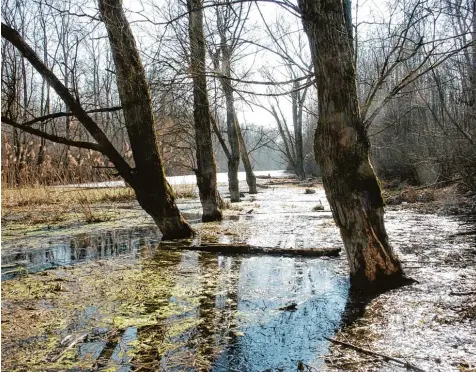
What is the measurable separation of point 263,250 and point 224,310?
5.90 ft

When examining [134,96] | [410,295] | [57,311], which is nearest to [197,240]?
[134,96]

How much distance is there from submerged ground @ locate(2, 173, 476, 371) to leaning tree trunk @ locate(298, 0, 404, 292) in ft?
0.98

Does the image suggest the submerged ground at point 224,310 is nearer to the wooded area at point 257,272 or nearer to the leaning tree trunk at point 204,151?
the wooded area at point 257,272

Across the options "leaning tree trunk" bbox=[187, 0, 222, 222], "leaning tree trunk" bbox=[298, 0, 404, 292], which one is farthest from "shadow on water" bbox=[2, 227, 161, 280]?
"leaning tree trunk" bbox=[298, 0, 404, 292]

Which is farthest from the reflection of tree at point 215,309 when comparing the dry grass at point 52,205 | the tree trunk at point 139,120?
the dry grass at point 52,205

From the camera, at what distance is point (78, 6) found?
4.11 m

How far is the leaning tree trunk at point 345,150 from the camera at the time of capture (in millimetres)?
2828

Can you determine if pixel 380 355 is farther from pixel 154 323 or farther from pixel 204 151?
pixel 204 151

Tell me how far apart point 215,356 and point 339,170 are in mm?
1578

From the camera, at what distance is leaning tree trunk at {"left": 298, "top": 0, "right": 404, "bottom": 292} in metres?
2.83

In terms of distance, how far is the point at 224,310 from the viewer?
2619 mm

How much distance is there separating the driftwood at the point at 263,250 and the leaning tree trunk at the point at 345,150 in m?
1.19

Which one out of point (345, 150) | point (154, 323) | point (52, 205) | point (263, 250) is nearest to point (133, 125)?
point (263, 250)

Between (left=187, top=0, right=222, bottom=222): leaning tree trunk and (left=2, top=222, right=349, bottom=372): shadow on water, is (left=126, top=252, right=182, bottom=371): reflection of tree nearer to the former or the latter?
(left=2, top=222, right=349, bottom=372): shadow on water
